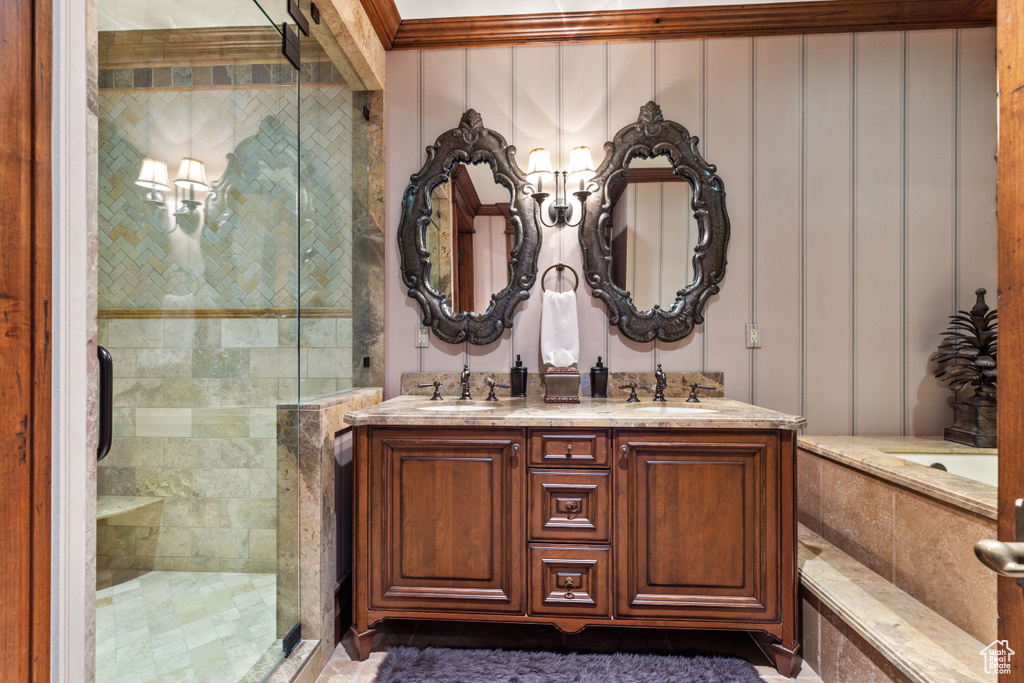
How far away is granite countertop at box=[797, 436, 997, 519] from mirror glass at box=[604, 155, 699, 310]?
92cm

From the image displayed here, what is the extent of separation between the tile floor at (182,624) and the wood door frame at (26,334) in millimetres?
363

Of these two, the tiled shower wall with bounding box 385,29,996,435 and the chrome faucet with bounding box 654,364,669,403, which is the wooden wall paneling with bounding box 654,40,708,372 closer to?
the tiled shower wall with bounding box 385,29,996,435

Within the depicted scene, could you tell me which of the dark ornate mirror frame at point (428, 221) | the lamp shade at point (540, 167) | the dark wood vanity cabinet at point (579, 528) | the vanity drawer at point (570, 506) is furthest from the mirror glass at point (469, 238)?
the vanity drawer at point (570, 506)

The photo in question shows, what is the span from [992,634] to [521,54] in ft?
9.01

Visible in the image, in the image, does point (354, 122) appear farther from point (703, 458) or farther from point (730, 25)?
point (703, 458)

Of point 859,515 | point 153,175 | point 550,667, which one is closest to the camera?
point 153,175

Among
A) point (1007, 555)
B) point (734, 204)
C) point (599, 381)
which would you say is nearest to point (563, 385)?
point (599, 381)

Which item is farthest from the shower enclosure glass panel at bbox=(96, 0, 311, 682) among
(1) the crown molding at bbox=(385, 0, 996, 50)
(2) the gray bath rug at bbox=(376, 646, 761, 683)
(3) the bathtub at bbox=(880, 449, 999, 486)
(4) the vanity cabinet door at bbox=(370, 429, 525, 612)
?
(3) the bathtub at bbox=(880, 449, 999, 486)

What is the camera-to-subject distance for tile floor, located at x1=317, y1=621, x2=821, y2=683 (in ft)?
5.71

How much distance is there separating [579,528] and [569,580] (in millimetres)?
188

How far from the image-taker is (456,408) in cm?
196

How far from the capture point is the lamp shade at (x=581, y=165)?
2305 millimetres

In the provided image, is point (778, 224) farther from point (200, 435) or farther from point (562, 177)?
point (200, 435)

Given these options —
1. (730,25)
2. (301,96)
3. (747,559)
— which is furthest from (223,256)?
(730,25)
